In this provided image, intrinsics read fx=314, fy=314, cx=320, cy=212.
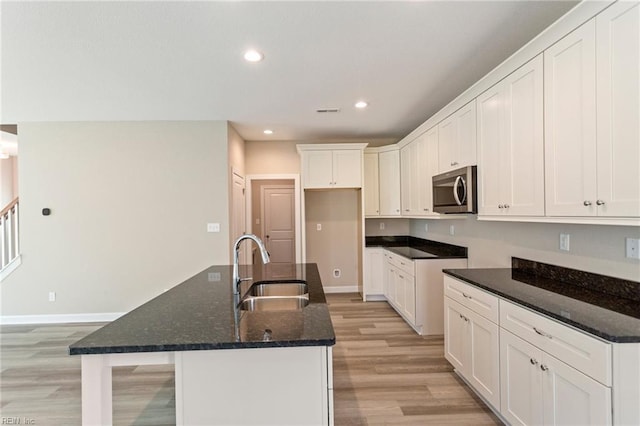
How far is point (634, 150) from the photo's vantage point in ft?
4.51

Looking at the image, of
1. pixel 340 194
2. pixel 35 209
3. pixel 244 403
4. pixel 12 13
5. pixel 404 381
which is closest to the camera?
pixel 244 403

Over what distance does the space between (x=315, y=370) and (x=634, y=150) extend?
1.66 meters

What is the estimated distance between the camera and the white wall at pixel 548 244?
5.83 feet

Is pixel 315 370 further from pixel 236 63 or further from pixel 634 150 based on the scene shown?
pixel 236 63

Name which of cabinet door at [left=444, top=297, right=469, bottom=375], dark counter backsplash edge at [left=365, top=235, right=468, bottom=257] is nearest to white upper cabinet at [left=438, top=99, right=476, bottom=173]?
dark counter backsplash edge at [left=365, top=235, right=468, bottom=257]

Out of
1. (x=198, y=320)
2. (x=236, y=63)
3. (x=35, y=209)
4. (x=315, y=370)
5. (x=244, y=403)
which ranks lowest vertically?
(x=244, y=403)

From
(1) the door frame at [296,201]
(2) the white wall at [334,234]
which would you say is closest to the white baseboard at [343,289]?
(2) the white wall at [334,234]

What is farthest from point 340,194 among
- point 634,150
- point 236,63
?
point 634,150

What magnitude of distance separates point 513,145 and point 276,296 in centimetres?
195

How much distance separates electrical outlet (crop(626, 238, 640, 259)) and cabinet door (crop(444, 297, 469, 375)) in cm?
103

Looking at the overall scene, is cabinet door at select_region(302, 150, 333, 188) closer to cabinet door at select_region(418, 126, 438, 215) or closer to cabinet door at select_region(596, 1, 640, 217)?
cabinet door at select_region(418, 126, 438, 215)

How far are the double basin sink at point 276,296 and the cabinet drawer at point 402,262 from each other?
186 centimetres

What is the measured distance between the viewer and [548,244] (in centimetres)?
229

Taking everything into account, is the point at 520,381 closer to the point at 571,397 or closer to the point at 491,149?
the point at 571,397
